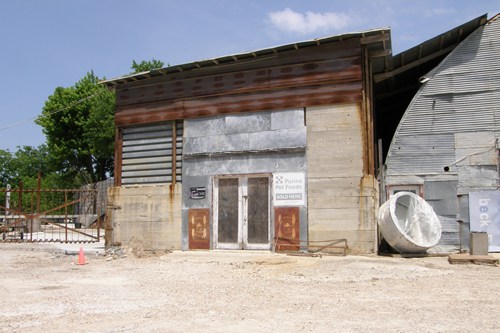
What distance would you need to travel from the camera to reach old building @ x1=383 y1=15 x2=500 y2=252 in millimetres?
14961

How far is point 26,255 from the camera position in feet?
55.2

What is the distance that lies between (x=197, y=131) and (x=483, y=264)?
909cm

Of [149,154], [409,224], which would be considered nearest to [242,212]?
[149,154]

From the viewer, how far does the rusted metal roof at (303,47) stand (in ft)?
44.6

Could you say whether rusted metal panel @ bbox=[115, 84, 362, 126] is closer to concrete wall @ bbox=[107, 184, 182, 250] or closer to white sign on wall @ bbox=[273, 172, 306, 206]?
white sign on wall @ bbox=[273, 172, 306, 206]

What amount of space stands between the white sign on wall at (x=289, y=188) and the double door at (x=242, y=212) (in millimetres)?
328

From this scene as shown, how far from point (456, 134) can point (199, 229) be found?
8.58 metres

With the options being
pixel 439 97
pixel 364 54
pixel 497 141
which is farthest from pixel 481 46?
pixel 364 54

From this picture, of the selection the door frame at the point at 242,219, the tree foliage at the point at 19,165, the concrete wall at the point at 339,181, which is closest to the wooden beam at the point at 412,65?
the concrete wall at the point at 339,181

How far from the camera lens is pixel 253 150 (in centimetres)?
1488

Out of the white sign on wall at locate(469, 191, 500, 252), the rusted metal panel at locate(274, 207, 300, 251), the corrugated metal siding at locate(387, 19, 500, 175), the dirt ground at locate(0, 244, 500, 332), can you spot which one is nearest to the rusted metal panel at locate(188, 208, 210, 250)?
the dirt ground at locate(0, 244, 500, 332)

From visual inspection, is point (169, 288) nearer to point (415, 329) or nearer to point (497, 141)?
point (415, 329)

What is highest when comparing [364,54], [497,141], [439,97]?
[364,54]

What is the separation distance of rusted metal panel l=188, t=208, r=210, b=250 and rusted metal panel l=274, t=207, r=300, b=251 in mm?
2307
